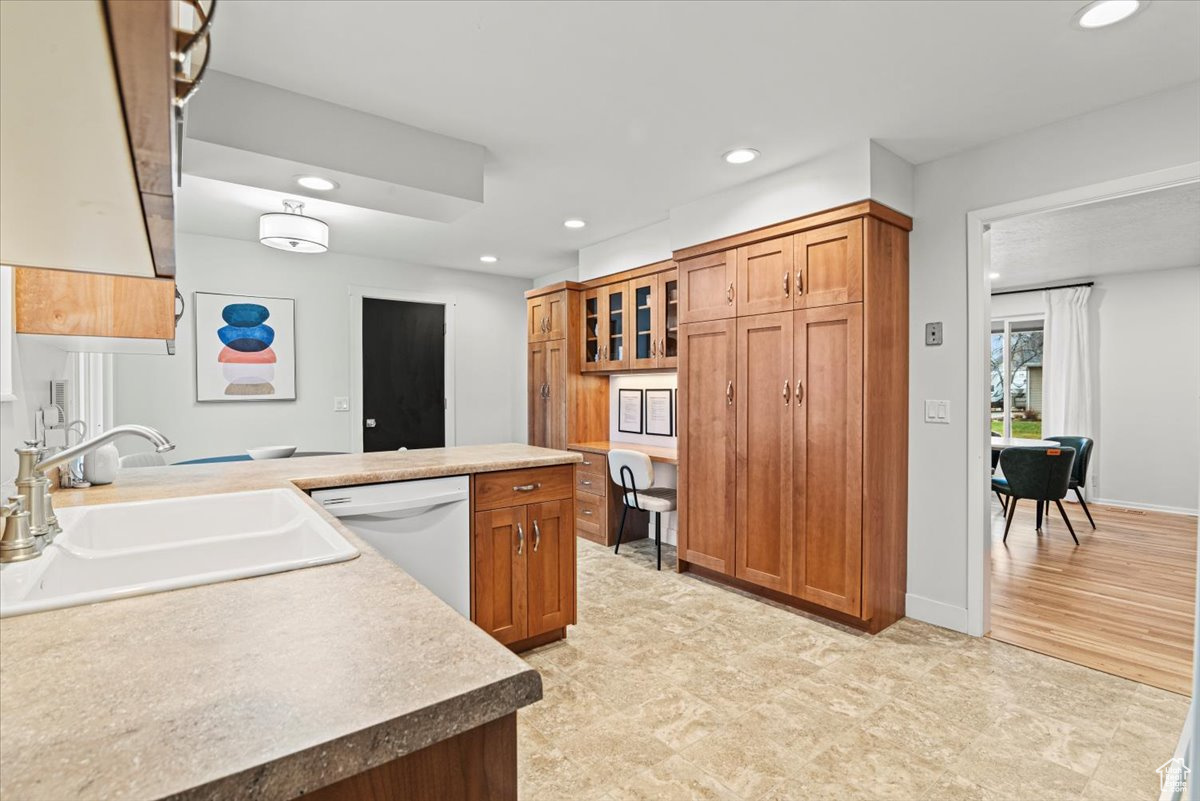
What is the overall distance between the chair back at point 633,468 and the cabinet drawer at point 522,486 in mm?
1156

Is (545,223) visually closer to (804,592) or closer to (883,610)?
(804,592)

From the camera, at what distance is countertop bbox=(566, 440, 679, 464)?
4109mm

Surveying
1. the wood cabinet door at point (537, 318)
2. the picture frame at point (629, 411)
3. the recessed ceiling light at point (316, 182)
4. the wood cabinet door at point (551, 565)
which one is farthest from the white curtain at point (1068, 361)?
the recessed ceiling light at point (316, 182)

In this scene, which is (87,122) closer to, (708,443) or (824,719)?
(824,719)

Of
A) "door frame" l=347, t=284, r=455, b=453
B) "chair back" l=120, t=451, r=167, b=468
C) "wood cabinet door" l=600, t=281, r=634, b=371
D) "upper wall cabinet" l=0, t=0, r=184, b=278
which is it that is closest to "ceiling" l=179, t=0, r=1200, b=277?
"wood cabinet door" l=600, t=281, r=634, b=371

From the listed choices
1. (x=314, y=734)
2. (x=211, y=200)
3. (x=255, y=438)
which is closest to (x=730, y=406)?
(x=314, y=734)

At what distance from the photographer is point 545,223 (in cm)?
417

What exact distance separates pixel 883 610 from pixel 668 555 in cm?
160

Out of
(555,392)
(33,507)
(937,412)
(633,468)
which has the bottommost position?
(633,468)

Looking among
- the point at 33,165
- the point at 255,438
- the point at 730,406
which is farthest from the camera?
the point at 255,438

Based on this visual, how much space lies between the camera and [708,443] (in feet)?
11.6

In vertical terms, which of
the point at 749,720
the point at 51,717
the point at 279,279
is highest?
the point at 279,279

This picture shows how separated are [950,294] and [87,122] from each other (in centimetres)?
329

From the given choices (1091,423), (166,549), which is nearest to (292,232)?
(166,549)
